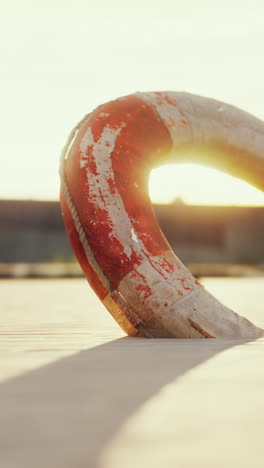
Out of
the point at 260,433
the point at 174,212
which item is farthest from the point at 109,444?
the point at 174,212

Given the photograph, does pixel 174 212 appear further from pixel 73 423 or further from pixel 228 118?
pixel 73 423

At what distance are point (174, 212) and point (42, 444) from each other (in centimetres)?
1601

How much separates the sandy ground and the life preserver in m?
0.24

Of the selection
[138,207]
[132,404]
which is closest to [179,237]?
[138,207]

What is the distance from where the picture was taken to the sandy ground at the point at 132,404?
1.20 meters

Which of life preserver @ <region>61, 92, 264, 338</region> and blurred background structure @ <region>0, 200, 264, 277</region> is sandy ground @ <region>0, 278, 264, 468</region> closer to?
life preserver @ <region>61, 92, 264, 338</region>

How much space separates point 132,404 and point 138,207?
1.74 meters

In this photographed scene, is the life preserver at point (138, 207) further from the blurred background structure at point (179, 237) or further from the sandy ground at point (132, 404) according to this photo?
the blurred background structure at point (179, 237)

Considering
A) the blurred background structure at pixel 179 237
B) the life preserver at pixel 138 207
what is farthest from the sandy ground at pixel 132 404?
the blurred background structure at pixel 179 237

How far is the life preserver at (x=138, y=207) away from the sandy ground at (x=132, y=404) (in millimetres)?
236

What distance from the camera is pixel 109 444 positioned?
1.27 m

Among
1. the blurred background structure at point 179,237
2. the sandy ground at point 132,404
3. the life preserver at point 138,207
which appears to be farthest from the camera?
the blurred background structure at point 179,237

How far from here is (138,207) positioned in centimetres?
326

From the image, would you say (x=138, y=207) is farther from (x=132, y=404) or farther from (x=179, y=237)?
(x=179, y=237)
